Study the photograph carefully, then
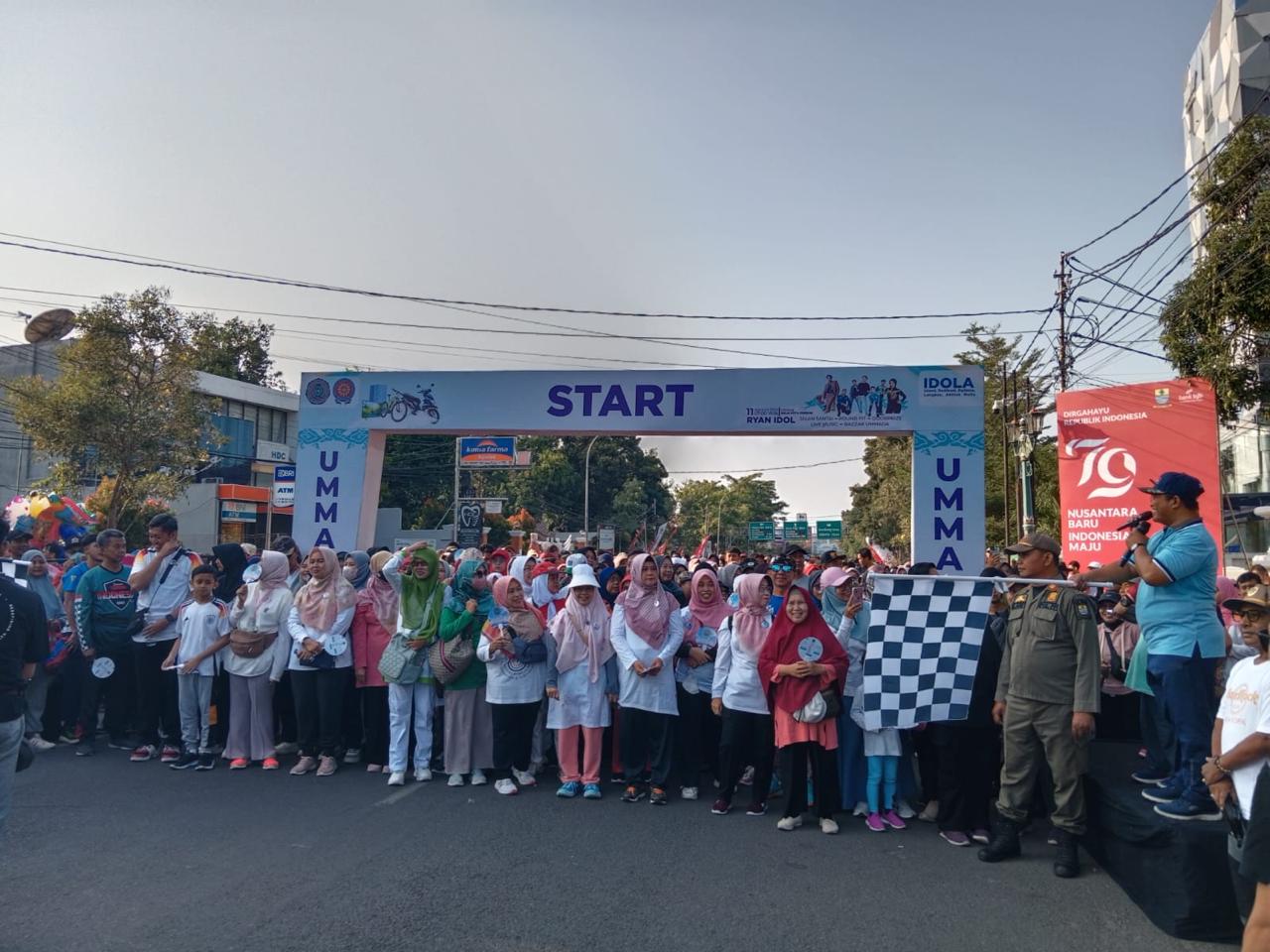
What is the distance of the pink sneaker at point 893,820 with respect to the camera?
6.08 metres

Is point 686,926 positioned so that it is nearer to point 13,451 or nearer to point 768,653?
point 768,653

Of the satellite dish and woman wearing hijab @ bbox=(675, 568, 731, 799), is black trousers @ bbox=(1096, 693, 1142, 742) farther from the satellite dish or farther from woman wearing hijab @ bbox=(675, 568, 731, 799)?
the satellite dish

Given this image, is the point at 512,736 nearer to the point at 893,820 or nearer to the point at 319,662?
the point at 319,662

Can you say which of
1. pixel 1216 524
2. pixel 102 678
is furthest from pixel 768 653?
pixel 1216 524

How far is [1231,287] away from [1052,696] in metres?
8.57

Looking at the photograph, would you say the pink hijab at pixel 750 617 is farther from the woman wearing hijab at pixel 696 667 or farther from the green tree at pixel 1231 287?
the green tree at pixel 1231 287

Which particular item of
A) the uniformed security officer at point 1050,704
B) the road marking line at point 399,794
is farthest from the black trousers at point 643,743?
the uniformed security officer at point 1050,704

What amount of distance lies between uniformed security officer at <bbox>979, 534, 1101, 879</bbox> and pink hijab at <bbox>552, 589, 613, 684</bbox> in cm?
300

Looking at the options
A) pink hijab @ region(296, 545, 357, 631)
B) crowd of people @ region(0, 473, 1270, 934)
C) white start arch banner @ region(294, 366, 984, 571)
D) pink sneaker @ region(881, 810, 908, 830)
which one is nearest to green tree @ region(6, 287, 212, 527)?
white start arch banner @ region(294, 366, 984, 571)

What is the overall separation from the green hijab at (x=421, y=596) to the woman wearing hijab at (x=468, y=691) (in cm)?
11

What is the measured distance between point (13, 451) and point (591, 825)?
3410 centimetres

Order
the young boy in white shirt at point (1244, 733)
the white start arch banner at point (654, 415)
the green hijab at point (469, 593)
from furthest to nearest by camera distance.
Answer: the white start arch banner at point (654, 415)
the green hijab at point (469, 593)
the young boy in white shirt at point (1244, 733)

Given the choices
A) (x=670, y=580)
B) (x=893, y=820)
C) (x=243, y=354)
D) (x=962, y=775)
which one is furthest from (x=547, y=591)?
(x=243, y=354)

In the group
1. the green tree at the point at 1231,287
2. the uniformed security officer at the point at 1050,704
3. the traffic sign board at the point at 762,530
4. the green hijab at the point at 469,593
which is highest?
the green tree at the point at 1231,287
